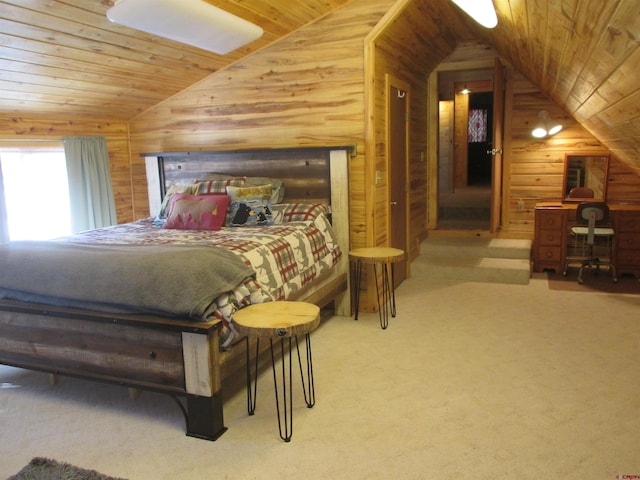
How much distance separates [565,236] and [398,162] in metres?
1.94

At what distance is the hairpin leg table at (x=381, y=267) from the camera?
3.70 meters

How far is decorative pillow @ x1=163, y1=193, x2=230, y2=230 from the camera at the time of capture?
3.65m

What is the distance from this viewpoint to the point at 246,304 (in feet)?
8.48

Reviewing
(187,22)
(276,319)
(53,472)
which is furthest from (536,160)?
(53,472)

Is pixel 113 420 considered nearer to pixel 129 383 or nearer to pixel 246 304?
pixel 129 383

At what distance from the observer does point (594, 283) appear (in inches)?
192

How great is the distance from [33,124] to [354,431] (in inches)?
133

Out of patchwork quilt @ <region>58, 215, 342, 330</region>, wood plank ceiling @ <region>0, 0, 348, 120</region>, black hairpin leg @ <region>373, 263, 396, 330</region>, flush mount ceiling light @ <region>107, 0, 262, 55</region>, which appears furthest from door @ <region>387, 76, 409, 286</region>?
flush mount ceiling light @ <region>107, 0, 262, 55</region>

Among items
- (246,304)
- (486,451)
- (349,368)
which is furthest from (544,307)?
(246,304)

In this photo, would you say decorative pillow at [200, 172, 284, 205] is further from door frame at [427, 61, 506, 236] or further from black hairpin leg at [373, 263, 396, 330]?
door frame at [427, 61, 506, 236]

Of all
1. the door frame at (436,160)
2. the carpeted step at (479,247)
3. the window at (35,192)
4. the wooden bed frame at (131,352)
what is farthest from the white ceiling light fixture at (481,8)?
the window at (35,192)

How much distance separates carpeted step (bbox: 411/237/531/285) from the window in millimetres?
3331

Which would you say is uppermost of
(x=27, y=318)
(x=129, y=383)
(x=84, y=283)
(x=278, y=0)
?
(x=278, y=0)

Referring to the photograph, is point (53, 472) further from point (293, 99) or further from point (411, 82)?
point (411, 82)
